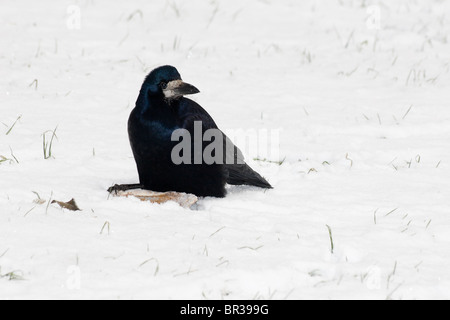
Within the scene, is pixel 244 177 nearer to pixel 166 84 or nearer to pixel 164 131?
pixel 164 131

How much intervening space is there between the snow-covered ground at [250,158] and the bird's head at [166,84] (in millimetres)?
715

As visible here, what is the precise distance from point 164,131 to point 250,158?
158cm

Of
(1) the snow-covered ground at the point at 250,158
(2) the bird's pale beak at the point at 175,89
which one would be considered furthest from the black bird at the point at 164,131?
(1) the snow-covered ground at the point at 250,158

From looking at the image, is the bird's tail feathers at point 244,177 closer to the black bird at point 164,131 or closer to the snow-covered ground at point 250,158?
the snow-covered ground at point 250,158

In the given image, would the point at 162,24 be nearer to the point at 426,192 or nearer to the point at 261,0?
the point at 261,0

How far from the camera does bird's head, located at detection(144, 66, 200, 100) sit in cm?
497

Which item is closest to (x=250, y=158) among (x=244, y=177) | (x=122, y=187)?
(x=244, y=177)

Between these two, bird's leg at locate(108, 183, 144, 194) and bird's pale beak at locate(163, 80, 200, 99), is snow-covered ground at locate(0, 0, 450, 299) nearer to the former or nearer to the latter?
bird's leg at locate(108, 183, 144, 194)

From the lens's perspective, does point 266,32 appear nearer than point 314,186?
No

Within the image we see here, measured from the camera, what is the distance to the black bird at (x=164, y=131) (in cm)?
498

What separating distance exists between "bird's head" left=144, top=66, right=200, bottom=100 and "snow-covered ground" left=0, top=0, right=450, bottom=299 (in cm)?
71

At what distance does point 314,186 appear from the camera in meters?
5.65

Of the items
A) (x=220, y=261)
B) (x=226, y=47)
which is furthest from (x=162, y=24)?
(x=220, y=261)

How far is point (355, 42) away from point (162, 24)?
8.61 feet
